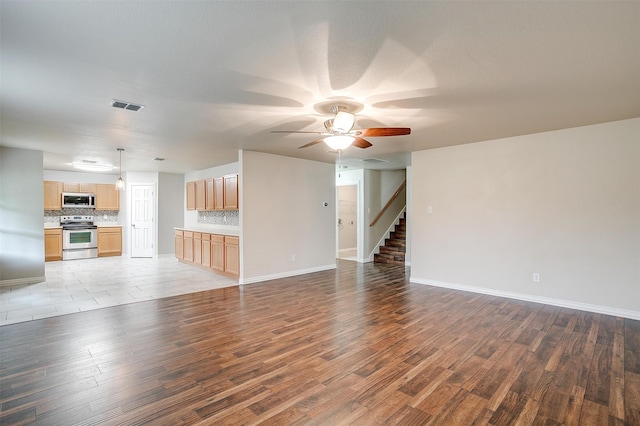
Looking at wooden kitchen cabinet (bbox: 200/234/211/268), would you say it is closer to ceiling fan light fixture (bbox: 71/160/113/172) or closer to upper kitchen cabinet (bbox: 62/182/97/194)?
ceiling fan light fixture (bbox: 71/160/113/172)

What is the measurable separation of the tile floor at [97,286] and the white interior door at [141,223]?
832 millimetres

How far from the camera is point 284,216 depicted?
633cm

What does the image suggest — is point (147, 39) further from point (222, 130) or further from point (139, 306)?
point (139, 306)

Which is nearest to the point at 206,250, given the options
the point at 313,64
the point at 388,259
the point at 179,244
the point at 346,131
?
the point at 179,244

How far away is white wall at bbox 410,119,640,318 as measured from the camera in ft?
12.9

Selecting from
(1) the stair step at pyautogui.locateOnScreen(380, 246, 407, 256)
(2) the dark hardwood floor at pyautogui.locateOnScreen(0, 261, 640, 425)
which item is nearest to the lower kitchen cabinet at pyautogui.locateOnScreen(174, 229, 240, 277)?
(2) the dark hardwood floor at pyautogui.locateOnScreen(0, 261, 640, 425)

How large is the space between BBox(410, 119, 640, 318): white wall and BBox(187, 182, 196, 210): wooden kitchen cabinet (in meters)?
5.60

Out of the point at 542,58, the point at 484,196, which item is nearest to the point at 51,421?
the point at 542,58

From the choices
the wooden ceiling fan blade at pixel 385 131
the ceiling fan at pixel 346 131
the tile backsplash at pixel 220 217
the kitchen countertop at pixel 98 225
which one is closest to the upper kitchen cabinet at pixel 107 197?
the kitchen countertop at pixel 98 225

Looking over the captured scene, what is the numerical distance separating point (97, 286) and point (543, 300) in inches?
279

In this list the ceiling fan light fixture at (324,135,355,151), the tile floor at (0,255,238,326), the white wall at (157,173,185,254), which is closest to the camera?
the ceiling fan light fixture at (324,135,355,151)

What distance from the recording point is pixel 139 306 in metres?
4.31

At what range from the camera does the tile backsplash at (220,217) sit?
7637 mm

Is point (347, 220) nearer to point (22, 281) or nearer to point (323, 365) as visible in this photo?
point (323, 365)
